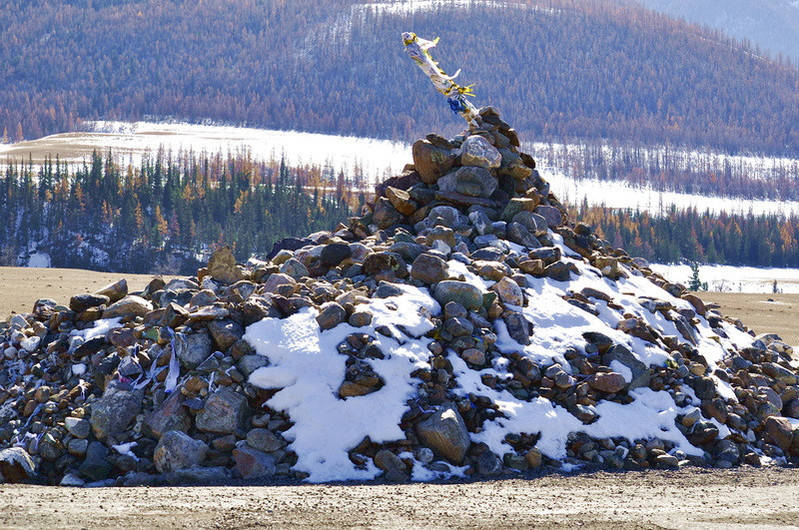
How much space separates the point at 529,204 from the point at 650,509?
1018 cm

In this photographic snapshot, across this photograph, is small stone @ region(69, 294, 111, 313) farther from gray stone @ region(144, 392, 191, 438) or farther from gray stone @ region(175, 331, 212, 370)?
gray stone @ region(144, 392, 191, 438)

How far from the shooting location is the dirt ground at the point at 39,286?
1161 inches

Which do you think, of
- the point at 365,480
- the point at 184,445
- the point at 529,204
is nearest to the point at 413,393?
the point at 365,480

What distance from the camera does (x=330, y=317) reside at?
1418 cm

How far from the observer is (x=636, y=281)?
19375 mm

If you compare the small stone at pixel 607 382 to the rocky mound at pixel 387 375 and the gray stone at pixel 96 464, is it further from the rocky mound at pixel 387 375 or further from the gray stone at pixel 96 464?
the gray stone at pixel 96 464

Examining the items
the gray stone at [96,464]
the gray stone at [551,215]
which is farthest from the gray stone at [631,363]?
the gray stone at [96,464]

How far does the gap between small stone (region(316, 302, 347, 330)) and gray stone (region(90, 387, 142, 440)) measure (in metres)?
3.00

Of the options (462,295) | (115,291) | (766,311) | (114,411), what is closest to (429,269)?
(462,295)

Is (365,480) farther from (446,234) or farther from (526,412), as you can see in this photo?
(446,234)

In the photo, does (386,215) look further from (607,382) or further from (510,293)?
(607,382)

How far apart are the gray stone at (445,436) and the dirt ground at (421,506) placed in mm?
784

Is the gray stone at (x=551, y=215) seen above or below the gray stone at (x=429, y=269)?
above

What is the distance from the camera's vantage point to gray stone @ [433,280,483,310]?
15.4 metres
